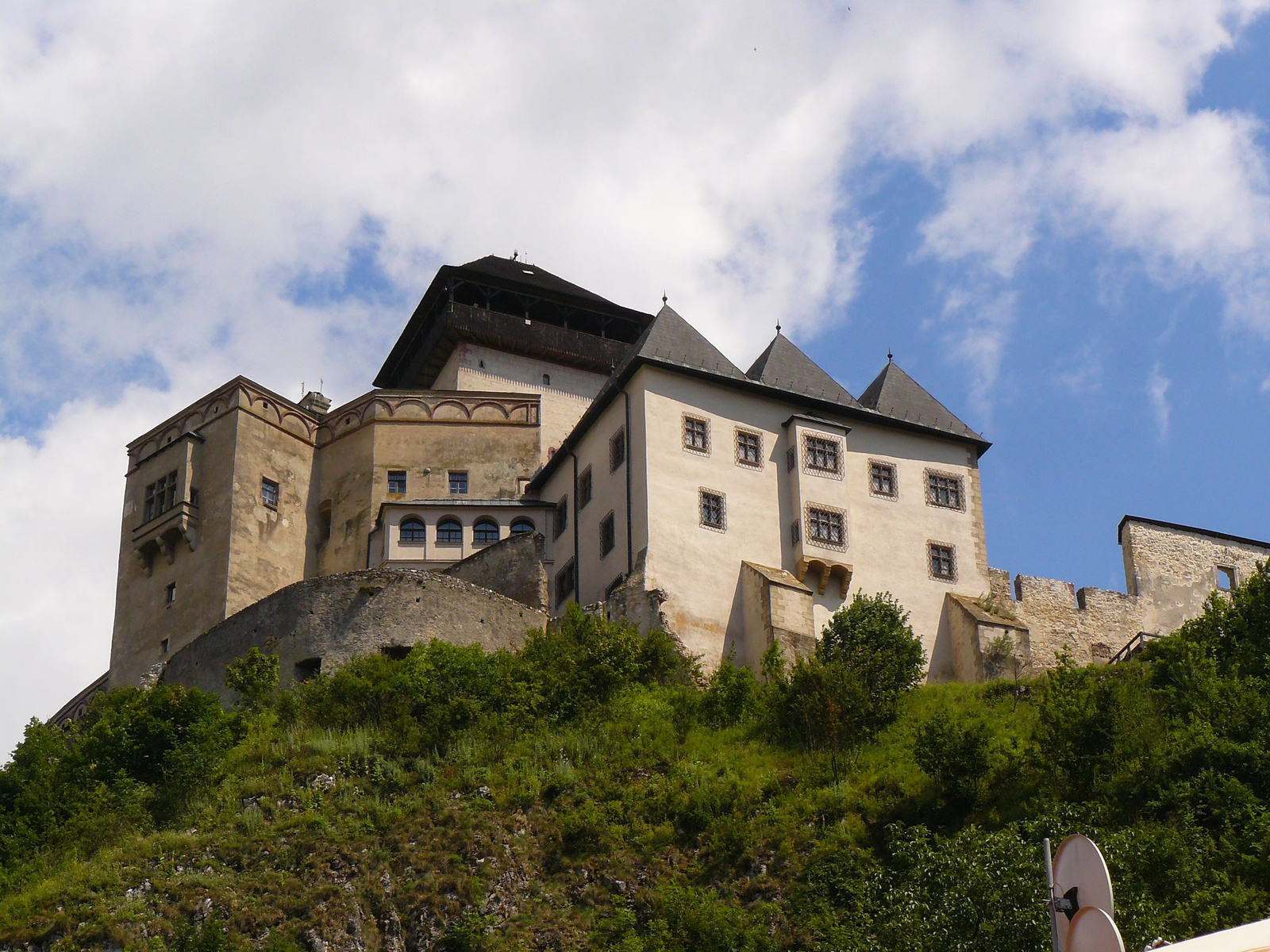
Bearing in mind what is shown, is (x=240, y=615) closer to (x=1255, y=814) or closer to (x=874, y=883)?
(x=874, y=883)

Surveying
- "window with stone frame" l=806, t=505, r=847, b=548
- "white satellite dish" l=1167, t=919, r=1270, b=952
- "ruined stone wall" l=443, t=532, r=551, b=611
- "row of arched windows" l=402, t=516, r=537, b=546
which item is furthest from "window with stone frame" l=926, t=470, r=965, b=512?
"white satellite dish" l=1167, t=919, r=1270, b=952

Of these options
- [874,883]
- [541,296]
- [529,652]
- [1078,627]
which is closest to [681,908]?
[874,883]

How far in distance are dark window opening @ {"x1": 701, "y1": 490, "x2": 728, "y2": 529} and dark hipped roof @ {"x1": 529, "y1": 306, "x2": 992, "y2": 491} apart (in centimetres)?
381

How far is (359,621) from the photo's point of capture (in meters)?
43.4

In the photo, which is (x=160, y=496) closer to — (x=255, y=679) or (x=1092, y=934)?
(x=255, y=679)

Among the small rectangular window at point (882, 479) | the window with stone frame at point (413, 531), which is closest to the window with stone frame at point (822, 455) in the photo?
the small rectangular window at point (882, 479)

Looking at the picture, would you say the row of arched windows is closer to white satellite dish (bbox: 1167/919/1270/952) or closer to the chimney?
the chimney

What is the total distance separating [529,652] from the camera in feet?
137

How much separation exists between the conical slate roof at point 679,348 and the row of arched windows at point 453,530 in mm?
7049

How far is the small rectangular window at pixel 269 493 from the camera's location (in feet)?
180

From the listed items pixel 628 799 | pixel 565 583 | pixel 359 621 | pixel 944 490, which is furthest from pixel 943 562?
pixel 359 621

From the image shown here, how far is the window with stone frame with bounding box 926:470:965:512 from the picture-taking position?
5028 cm

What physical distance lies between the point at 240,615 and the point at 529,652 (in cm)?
837

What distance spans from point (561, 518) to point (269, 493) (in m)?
10.2
